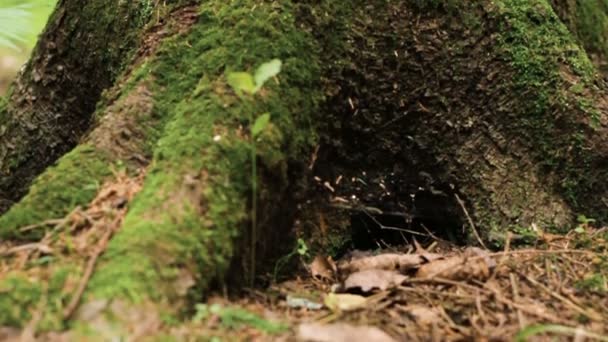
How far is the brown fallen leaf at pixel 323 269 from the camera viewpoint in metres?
2.44

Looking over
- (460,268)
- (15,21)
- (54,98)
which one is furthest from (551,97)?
(15,21)

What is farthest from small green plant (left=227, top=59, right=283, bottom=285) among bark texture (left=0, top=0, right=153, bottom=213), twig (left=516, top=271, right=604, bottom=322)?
bark texture (left=0, top=0, right=153, bottom=213)

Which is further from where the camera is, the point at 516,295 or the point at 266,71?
the point at 516,295

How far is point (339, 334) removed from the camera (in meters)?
1.68

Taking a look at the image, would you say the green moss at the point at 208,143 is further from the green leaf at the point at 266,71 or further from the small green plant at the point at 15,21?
the small green plant at the point at 15,21

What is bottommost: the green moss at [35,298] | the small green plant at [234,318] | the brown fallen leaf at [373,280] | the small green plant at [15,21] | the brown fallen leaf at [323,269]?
the brown fallen leaf at [323,269]

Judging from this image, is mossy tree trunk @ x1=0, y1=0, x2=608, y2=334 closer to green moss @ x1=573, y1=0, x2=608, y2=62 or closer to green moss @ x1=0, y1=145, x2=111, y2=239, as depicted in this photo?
green moss @ x1=0, y1=145, x2=111, y2=239

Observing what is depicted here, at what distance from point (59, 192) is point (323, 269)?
39.5 inches

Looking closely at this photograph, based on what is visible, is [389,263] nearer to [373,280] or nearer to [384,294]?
[373,280]

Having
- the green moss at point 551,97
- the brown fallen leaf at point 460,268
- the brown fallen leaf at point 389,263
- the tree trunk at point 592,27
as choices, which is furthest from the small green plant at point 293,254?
the tree trunk at point 592,27

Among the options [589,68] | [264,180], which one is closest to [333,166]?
[264,180]

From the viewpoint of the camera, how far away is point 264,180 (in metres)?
2.25

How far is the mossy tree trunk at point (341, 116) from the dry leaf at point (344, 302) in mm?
341

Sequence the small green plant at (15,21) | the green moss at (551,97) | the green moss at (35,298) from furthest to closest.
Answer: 1. the small green plant at (15,21)
2. the green moss at (551,97)
3. the green moss at (35,298)
